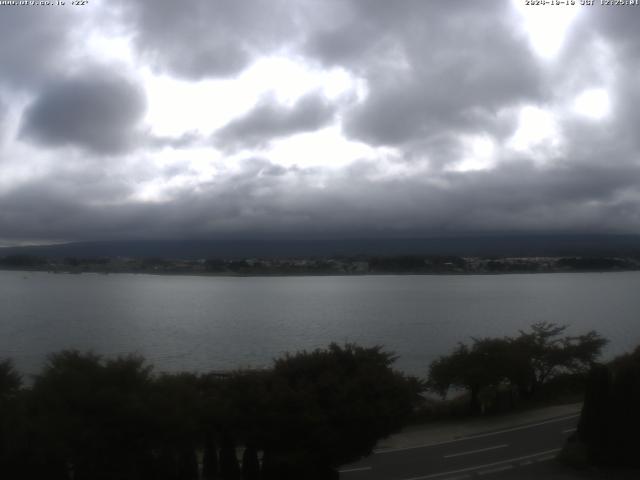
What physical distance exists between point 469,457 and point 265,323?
4635 cm

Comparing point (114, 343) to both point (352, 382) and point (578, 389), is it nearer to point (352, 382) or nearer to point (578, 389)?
point (578, 389)

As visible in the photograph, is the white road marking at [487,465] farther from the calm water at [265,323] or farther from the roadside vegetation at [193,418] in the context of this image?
the calm water at [265,323]

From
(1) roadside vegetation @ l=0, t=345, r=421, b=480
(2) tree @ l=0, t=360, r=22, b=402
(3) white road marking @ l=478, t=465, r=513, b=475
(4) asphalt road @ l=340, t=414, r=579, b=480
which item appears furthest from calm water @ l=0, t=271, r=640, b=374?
(3) white road marking @ l=478, t=465, r=513, b=475

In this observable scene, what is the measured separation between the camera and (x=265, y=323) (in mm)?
63875

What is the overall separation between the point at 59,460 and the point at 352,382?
5.79 meters

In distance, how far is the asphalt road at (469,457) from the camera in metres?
16.8

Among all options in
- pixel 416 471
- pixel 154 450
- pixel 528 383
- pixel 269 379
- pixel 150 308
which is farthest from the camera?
pixel 150 308

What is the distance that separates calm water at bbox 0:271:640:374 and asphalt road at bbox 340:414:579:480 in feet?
41.8

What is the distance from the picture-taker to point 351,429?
1395 centimetres

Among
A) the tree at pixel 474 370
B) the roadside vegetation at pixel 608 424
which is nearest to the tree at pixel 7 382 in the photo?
the roadside vegetation at pixel 608 424

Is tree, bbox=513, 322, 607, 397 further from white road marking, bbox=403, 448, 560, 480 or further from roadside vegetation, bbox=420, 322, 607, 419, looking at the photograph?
white road marking, bbox=403, 448, 560, 480

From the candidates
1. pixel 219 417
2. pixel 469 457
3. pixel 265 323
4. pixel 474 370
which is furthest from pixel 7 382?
pixel 265 323

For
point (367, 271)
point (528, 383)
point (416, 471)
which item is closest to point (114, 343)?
point (528, 383)

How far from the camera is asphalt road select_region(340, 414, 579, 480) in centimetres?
1684
